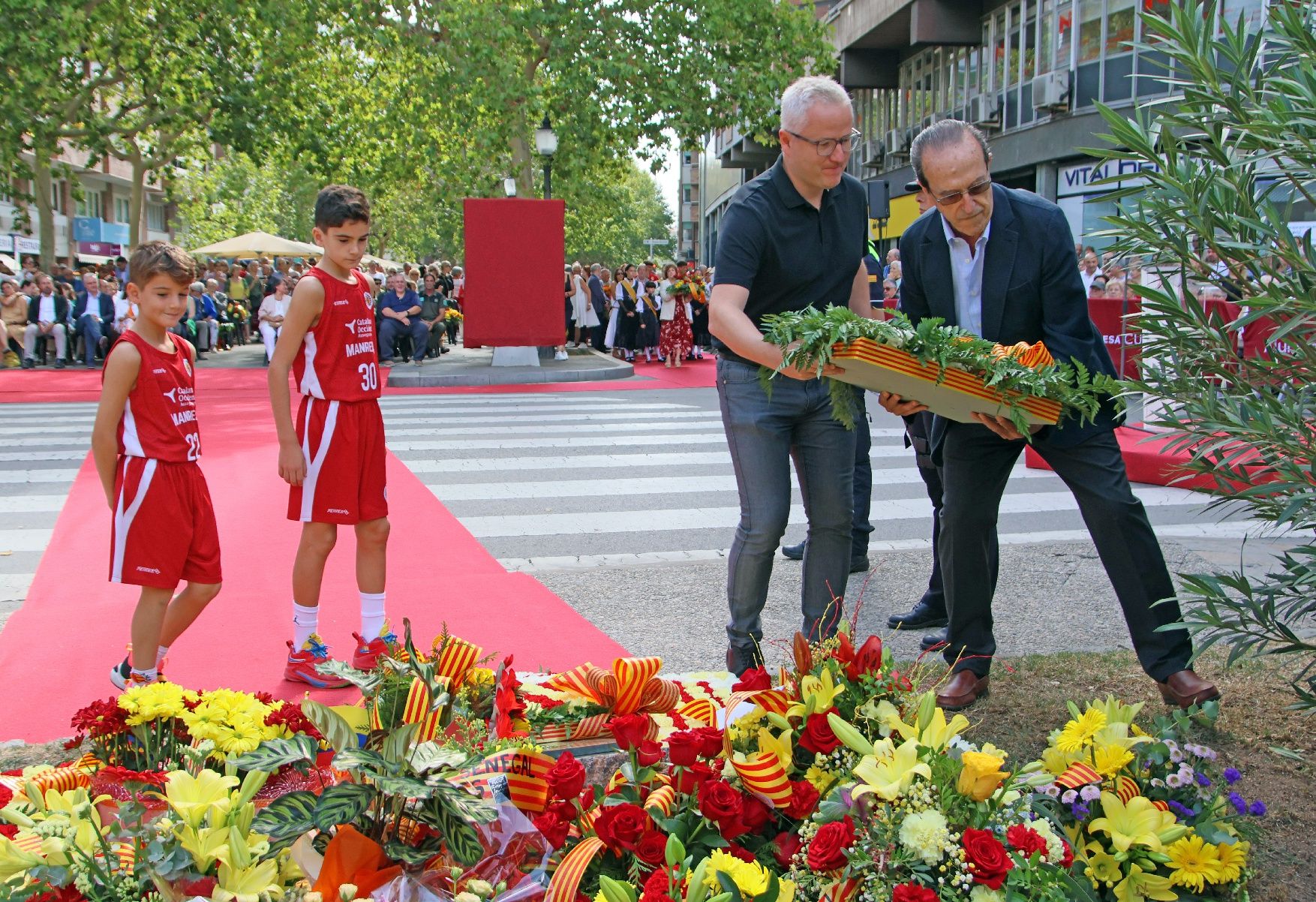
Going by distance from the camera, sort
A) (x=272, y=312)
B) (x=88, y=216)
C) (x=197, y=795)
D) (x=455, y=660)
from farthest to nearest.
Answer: (x=88, y=216), (x=272, y=312), (x=455, y=660), (x=197, y=795)

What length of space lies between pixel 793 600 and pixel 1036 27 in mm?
24551

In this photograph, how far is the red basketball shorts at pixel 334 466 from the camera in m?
4.56

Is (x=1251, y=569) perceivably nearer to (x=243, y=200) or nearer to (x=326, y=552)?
(x=326, y=552)

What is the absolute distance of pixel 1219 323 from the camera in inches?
117

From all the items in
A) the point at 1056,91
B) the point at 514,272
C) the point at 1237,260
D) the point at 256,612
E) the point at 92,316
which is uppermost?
the point at 1056,91

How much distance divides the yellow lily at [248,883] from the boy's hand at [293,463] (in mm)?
2349

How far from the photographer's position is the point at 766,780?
2.58m

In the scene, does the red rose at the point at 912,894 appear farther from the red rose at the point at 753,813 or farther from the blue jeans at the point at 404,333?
the blue jeans at the point at 404,333

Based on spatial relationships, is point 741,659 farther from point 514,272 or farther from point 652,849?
point 514,272

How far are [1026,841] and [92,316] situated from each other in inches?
905

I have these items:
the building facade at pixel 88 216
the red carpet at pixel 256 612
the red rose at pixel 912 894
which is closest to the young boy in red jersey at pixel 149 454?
the red carpet at pixel 256 612

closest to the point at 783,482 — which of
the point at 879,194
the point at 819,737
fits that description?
the point at 819,737

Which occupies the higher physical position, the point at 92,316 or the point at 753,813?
the point at 92,316

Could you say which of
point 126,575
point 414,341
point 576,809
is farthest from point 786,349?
point 414,341
